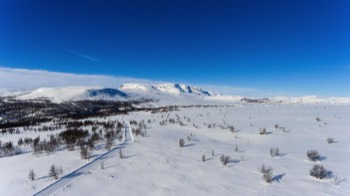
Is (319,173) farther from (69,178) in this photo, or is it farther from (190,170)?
(69,178)

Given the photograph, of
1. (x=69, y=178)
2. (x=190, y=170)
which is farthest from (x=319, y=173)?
(x=69, y=178)

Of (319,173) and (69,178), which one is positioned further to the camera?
(69,178)

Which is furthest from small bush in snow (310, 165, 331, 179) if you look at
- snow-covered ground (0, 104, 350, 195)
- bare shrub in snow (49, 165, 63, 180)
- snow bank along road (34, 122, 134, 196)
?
bare shrub in snow (49, 165, 63, 180)

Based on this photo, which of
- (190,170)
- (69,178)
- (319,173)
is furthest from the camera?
(190,170)

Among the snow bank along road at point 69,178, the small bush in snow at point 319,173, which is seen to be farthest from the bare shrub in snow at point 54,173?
the small bush in snow at point 319,173

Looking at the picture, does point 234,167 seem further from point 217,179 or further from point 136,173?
point 136,173

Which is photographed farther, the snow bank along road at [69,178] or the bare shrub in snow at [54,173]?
the bare shrub in snow at [54,173]

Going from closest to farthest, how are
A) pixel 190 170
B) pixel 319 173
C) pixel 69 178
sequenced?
pixel 319 173 < pixel 69 178 < pixel 190 170

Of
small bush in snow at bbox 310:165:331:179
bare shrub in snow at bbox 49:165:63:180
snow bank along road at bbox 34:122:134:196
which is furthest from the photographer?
bare shrub in snow at bbox 49:165:63:180

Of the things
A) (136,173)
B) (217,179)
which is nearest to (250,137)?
(217,179)

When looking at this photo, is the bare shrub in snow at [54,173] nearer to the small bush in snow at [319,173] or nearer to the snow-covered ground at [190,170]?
the snow-covered ground at [190,170]

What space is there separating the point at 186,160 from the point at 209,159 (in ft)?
2.93

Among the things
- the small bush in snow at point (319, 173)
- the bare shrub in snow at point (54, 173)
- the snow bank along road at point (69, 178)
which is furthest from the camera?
the bare shrub in snow at point (54, 173)

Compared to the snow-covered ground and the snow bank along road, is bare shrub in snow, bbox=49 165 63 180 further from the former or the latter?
the snow bank along road
